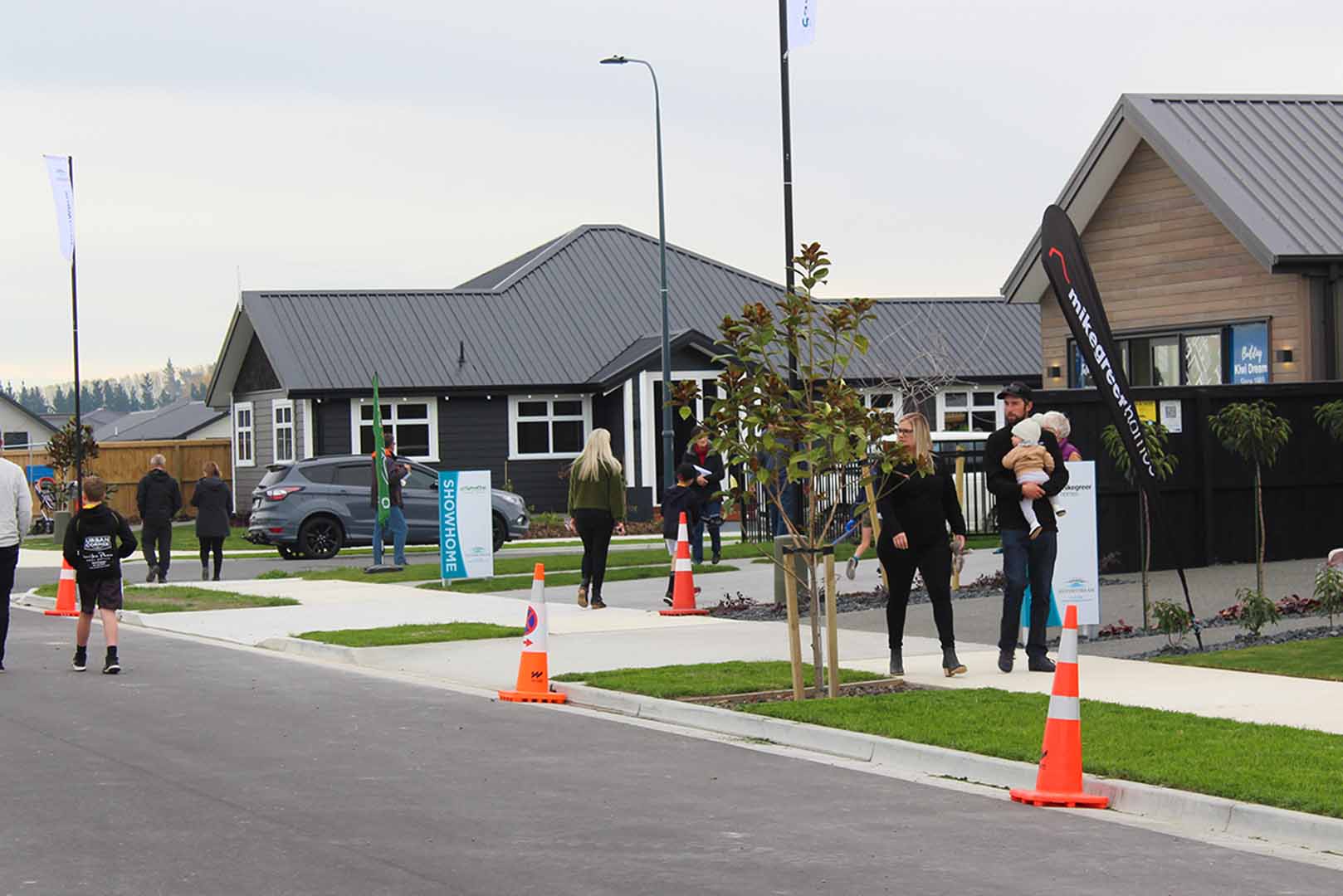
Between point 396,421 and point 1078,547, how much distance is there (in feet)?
98.7

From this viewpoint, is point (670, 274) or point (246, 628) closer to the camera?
point (246, 628)

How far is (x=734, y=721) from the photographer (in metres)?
11.8

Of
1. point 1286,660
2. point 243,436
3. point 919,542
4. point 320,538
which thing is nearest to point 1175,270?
point 1286,660

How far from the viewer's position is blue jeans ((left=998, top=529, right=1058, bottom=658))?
1342 centimetres

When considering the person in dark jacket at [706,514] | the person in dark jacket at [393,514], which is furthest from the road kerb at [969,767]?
the person in dark jacket at [393,514]

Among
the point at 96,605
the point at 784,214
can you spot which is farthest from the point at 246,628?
the point at 784,214

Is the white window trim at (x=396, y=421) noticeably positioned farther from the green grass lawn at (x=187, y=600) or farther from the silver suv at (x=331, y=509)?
the green grass lawn at (x=187, y=600)

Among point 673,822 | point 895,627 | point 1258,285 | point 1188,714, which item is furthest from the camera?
point 1258,285

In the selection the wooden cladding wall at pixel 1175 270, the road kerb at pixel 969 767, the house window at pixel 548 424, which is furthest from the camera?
the house window at pixel 548 424

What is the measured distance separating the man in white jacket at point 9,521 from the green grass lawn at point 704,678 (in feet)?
15.5

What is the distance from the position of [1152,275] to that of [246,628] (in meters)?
13.2

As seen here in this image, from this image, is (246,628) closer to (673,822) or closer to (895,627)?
(895,627)

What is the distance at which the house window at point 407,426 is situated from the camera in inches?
1692

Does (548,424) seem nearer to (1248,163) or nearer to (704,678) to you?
(1248,163)
